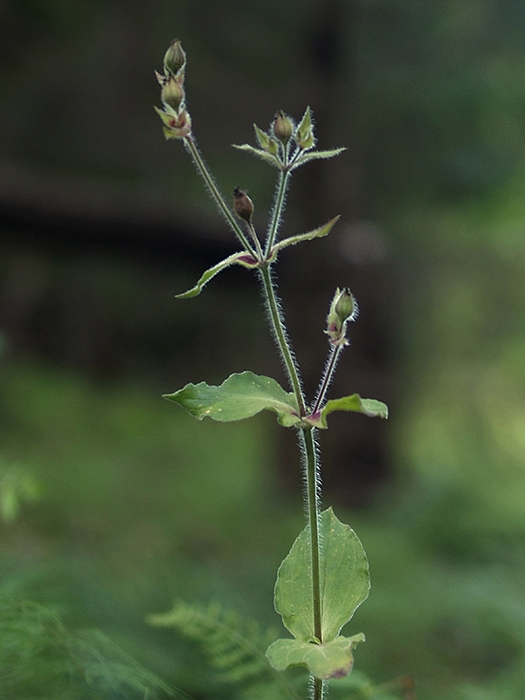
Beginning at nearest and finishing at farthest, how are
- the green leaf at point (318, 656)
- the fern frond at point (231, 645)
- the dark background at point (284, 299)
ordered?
the green leaf at point (318, 656) < the fern frond at point (231, 645) < the dark background at point (284, 299)

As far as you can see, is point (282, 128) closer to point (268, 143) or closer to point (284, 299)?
point (268, 143)

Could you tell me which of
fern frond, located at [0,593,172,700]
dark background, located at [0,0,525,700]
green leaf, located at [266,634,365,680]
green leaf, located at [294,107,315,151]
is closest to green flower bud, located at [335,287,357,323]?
green leaf, located at [294,107,315,151]

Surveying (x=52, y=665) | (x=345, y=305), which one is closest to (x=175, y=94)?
(x=345, y=305)

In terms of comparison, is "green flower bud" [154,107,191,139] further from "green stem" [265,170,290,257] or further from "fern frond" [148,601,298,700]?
"fern frond" [148,601,298,700]

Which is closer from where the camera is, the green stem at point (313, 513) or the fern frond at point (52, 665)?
the green stem at point (313, 513)

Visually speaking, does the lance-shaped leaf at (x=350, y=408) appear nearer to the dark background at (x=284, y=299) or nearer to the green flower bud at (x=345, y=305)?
the green flower bud at (x=345, y=305)

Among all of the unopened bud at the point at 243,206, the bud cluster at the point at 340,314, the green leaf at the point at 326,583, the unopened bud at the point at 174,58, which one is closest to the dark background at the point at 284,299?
the green leaf at the point at 326,583

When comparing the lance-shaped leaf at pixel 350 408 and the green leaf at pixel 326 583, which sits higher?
the lance-shaped leaf at pixel 350 408
